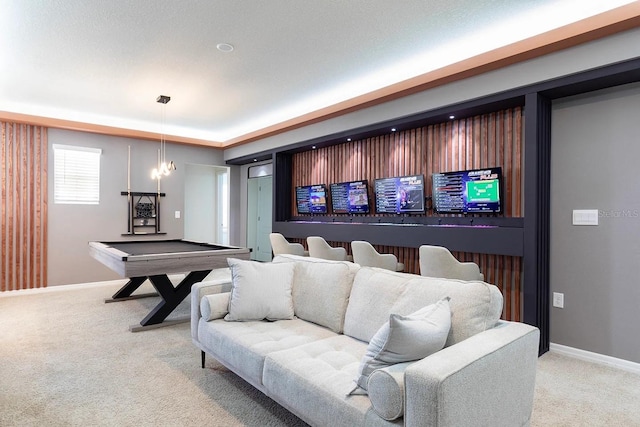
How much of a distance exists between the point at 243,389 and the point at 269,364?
707mm

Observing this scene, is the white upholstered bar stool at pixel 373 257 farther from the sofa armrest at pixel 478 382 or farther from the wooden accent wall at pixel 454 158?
the sofa armrest at pixel 478 382

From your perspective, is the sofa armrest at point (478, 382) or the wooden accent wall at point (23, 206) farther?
the wooden accent wall at point (23, 206)

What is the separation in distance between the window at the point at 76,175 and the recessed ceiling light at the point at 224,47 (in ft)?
12.7

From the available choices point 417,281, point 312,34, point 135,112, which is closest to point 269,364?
point 417,281

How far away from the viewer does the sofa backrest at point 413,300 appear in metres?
1.78

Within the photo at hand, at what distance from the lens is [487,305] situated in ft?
5.93

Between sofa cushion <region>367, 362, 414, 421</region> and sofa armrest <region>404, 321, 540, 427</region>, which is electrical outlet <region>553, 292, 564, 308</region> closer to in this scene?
sofa armrest <region>404, 321, 540, 427</region>

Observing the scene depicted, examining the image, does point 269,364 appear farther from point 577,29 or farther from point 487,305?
point 577,29

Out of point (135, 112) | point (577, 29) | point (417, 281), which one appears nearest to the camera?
point (417, 281)

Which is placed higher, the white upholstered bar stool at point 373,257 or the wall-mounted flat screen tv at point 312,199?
the wall-mounted flat screen tv at point 312,199

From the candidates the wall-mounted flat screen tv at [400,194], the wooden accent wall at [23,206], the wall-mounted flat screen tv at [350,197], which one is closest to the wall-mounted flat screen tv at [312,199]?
the wall-mounted flat screen tv at [350,197]

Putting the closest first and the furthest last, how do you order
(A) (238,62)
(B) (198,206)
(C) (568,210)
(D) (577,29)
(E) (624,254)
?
(D) (577,29)
(E) (624,254)
(C) (568,210)
(A) (238,62)
(B) (198,206)

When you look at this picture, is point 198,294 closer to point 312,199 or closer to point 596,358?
point 596,358

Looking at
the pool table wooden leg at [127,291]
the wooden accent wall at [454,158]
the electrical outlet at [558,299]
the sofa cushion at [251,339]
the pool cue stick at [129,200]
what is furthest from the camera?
the pool cue stick at [129,200]
